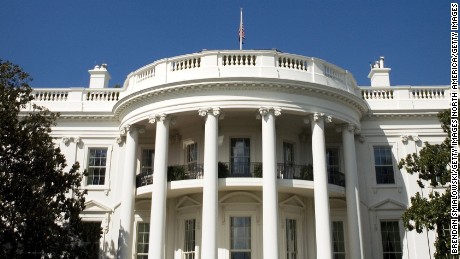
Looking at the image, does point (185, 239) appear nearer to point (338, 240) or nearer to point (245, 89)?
point (338, 240)

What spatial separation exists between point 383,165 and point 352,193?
349 centimetres

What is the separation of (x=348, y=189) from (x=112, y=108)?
11331 millimetres

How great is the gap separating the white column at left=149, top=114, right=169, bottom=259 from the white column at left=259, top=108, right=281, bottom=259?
393 centimetres

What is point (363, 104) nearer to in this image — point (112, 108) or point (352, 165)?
point (352, 165)

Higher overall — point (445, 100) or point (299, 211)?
point (445, 100)

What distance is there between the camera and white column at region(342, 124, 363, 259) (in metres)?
20.0

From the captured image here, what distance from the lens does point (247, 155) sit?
21.2 metres

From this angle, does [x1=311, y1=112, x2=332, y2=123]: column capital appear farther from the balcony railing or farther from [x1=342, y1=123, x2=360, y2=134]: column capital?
the balcony railing

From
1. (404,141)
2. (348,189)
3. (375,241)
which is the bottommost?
(375,241)

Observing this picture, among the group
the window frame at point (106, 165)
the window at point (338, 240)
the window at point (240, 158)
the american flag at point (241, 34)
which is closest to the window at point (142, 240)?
the window frame at point (106, 165)

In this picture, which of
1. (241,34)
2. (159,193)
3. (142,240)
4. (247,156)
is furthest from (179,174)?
(241,34)

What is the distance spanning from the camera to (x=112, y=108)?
23.0 metres

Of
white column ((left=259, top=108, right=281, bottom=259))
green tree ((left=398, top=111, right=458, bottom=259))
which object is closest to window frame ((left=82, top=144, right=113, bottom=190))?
white column ((left=259, top=108, right=281, bottom=259))

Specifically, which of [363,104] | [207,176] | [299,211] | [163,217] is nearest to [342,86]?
[363,104]
